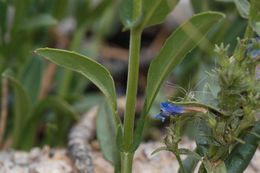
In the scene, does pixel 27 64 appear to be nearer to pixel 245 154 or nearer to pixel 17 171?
pixel 17 171

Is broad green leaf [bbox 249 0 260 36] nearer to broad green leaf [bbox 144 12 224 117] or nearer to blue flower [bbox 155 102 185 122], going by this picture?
broad green leaf [bbox 144 12 224 117]

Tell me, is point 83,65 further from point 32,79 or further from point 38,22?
point 32,79

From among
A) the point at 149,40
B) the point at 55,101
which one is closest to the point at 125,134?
the point at 55,101

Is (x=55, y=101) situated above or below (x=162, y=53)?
below

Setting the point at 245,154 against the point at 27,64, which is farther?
the point at 27,64

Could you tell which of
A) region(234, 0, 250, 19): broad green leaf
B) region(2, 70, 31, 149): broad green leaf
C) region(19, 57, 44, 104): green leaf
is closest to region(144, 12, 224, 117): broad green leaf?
region(234, 0, 250, 19): broad green leaf

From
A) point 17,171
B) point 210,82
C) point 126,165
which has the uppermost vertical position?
point 210,82

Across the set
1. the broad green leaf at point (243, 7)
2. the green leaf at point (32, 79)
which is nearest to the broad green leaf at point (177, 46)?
the broad green leaf at point (243, 7)

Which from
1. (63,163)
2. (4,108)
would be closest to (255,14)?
(63,163)
